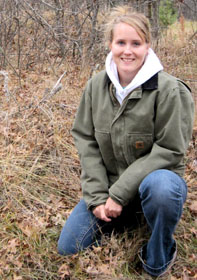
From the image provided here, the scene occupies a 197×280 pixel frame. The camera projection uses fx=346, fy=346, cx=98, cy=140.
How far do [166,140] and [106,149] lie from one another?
0.44 m

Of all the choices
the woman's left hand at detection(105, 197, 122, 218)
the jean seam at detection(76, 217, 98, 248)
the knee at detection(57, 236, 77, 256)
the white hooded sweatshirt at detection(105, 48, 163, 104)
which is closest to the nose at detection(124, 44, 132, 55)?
the white hooded sweatshirt at detection(105, 48, 163, 104)

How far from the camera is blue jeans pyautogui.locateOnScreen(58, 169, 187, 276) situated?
1.95 meters

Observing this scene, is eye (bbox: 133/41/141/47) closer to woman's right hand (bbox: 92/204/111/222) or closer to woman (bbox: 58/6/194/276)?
woman (bbox: 58/6/194/276)

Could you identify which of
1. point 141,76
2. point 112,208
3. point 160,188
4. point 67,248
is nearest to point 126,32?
point 141,76

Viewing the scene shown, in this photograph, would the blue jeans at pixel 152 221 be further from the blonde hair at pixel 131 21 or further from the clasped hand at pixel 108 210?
the blonde hair at pixel 131 21

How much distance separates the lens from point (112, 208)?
219 centimetres

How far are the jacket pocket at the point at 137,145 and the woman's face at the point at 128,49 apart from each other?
0.42m

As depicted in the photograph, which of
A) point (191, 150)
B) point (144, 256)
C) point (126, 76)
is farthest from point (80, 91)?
point (144, 256)

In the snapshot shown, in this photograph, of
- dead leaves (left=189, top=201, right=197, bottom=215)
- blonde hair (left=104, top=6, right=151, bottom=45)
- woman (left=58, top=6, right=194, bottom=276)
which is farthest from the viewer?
dead leaves (left=189, top=201, right=197, bottom=215)

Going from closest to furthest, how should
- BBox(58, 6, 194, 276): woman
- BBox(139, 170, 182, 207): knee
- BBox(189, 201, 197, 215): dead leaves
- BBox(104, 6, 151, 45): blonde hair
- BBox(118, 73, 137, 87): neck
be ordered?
BBox(139, 170, 182, 207): knee → BBox(58, 6, 194, 276): woman → BBox(104, 6, 151, 45): blonde hair → BBox(118, 73, 137, 87): neck → BBox(189, 201, 197, 215): dead leaves

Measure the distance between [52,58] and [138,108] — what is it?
4521 mm

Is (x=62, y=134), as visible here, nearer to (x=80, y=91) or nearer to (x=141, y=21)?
(x=80, y=91)

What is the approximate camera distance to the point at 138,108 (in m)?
2.15

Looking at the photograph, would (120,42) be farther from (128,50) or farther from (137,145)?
(137,145)
